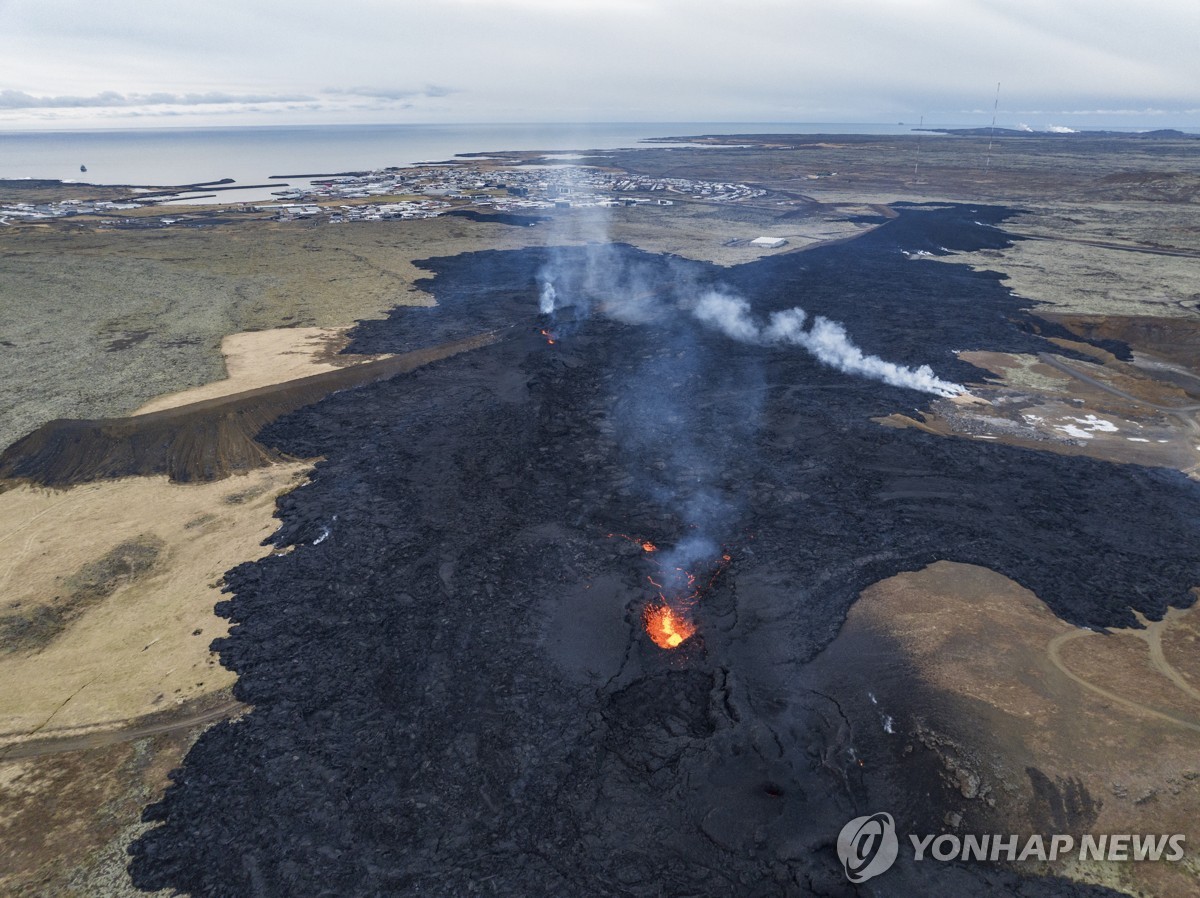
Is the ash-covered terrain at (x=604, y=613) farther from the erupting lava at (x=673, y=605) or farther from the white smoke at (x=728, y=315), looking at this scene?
the white smoke at (x=728, y=315)

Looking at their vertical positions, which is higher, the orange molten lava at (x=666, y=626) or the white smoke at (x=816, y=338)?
the white smoke at (x=816, y=338)

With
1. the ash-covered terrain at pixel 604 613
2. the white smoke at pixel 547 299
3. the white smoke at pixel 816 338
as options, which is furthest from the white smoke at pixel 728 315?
the white smoke at pixel 547 299

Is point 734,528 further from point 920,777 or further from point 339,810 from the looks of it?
point 339,810

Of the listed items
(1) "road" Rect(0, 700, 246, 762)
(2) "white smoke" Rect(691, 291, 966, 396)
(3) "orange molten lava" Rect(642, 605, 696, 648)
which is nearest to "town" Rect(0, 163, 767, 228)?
(2) "white smoke" Rect(691, 291, 966, 396)

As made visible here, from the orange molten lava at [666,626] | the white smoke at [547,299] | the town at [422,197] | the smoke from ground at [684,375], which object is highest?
the town at [422,197]

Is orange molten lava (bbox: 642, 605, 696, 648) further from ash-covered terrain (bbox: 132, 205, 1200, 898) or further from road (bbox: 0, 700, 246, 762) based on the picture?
road (bbox: 0, 700, 246, 762)

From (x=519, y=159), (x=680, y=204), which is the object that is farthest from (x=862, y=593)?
(x=519, y=159)

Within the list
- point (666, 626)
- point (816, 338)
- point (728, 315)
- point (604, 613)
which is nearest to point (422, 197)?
point (728, 315)

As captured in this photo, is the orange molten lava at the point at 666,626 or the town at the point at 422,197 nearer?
the orange molten lava at the point at 666,626
